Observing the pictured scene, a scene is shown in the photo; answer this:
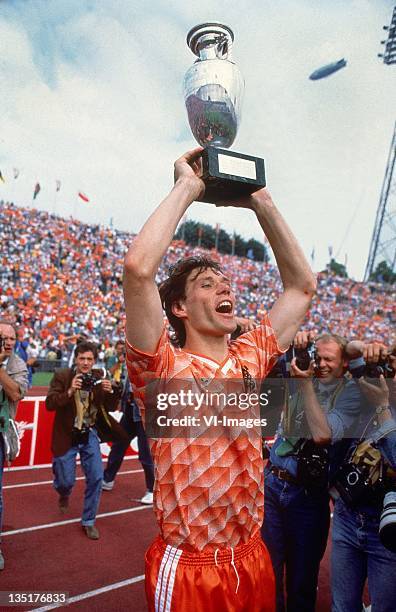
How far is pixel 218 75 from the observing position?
198cm

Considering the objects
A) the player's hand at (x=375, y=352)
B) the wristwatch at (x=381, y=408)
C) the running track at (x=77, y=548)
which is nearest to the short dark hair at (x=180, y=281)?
the player's hand at (x=375, y=352)

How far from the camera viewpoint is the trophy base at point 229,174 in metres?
1.72

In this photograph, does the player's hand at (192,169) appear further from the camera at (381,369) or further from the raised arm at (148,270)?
the camera at (381,369)

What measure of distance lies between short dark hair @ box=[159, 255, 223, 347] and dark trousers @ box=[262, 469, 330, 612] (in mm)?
1332

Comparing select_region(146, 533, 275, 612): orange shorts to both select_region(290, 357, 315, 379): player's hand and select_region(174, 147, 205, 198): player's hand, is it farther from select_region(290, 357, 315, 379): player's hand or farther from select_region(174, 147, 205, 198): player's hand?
select_region(174, 147, 205, 198): player's hand

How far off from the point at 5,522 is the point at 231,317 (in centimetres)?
438

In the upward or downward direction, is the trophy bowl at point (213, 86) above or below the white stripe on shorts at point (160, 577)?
above

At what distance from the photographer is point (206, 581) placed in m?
1.56

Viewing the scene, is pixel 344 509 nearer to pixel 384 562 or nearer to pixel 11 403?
pixel 384 562

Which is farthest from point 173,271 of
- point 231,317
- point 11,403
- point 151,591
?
point 11,403

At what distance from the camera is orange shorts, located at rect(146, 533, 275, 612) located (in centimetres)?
155

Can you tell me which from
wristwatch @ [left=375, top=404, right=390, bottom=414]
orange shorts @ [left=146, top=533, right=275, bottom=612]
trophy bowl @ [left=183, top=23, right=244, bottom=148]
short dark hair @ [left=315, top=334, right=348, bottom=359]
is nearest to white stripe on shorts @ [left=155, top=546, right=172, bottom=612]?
orange shorts @ [left=146, top=533, right=275, bottom=612]

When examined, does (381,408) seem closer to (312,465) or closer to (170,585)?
(312,465)

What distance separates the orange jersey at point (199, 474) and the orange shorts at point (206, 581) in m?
0.04
